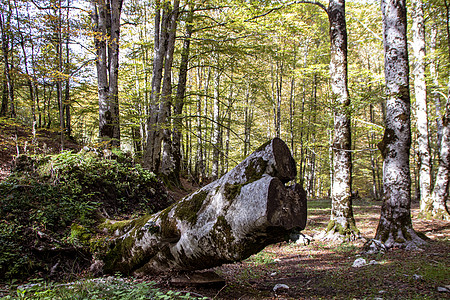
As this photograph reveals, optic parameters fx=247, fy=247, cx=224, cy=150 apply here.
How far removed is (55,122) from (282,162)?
63.6 ft

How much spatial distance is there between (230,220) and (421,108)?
1173 cm

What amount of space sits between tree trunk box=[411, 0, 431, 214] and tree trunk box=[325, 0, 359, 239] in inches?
211

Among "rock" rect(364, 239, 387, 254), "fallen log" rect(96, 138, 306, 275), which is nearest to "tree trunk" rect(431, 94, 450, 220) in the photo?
"rock" rect(364, 239, 387, 254)

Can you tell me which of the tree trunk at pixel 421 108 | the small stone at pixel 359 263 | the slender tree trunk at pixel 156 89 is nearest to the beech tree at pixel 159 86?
the slender tree trunk at pixel 156 89

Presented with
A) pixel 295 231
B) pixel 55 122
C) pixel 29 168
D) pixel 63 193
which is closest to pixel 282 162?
pixel 295 231

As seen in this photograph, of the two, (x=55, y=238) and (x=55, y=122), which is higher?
(x=55, y=122)

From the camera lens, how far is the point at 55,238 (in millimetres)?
4047

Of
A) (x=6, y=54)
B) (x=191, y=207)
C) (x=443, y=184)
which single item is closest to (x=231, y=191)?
(x=191, y=207)

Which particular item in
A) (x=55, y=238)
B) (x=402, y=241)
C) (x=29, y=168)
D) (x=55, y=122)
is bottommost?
(x=402, y=241)

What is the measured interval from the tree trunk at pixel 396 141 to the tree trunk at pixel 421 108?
226 inches

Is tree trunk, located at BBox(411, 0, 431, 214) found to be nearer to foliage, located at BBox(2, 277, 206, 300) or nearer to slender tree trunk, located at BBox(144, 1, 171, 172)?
slender tree trunk, located at BBox(144, 1, 171, 172)

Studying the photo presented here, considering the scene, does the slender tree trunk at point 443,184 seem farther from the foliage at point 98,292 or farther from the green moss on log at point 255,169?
the foliage at point 98,292

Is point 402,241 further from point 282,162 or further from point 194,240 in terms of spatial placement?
point 194,240

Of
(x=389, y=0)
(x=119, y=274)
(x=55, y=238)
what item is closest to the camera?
(x=119, y=274)
